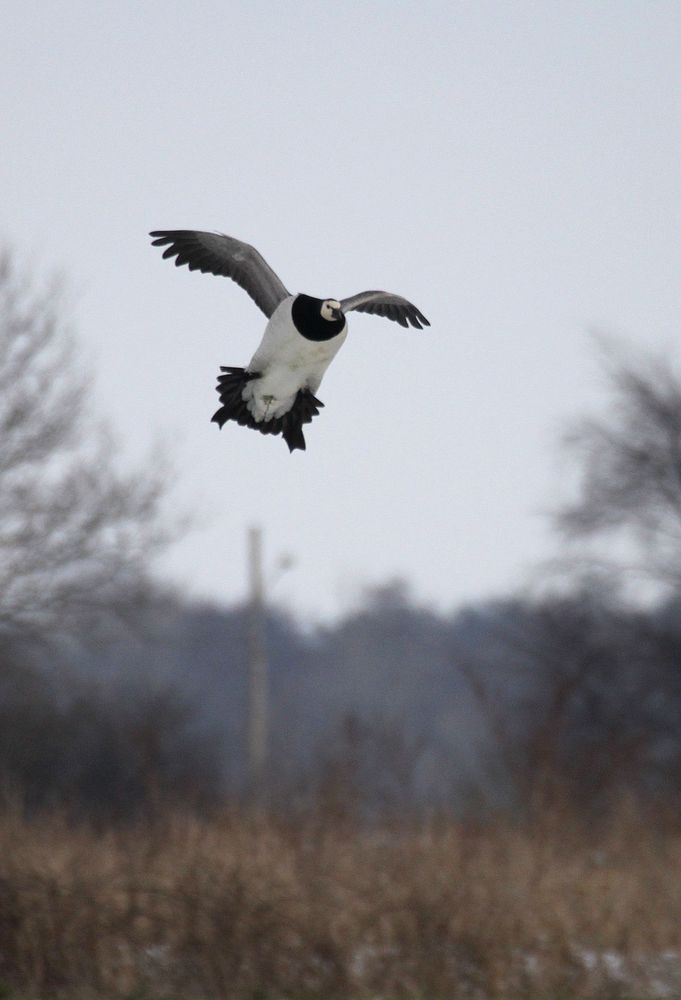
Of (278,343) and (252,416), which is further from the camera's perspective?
(252,416)

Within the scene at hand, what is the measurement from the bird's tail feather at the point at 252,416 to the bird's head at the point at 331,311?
257 mm

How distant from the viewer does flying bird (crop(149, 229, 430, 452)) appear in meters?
2.98

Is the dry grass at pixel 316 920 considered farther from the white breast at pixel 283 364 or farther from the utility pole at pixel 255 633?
the utility pole at pixel 255 633

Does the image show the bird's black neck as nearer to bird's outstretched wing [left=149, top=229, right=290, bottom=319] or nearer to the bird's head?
the bird's head

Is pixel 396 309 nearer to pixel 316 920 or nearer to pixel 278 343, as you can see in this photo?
pixel 278 343

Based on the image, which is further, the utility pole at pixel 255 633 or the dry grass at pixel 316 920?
the utility pole at pixel 255 633

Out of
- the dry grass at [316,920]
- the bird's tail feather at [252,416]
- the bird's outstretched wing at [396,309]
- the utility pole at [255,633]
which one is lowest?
the dry grass at [316,920]

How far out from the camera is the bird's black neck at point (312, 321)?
296cm

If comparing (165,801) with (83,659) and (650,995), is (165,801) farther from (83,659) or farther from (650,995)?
(83,659)

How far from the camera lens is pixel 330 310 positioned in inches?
116

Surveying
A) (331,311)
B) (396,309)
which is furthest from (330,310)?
(396,309)

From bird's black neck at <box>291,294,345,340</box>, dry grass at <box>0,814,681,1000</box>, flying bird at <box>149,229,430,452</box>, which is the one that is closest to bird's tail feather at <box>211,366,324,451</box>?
flying bird at <box>149,229,430,452</box>

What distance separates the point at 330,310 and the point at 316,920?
724 centimetres

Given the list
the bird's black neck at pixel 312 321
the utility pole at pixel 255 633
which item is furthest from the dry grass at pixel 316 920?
the utility pole at pixel 255 633
